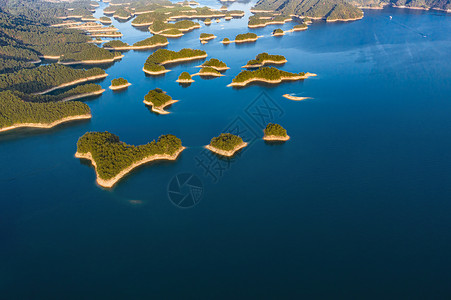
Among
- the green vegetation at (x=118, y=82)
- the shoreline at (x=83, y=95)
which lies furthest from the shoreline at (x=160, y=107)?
the shoreline at (x=83, y=95)

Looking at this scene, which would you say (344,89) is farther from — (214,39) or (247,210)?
(214,39)

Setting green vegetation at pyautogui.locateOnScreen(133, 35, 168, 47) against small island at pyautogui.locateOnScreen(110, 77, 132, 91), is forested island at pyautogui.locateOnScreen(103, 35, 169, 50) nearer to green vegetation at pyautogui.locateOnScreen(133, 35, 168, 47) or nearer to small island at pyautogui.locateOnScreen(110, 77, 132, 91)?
green vegetation at pyautogui.locateOnScreen(133, 35, 168, 47)

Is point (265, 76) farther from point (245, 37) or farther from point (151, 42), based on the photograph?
point (151, 42)

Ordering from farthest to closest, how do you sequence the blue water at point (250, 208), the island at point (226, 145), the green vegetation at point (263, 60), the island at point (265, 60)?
the island at point (265, 60) < the green vegetation at point (263, 60) < the island at point (226, 145) < the blue water at point (250, 208)

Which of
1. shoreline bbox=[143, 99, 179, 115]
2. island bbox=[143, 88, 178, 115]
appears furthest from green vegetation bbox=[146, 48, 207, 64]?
shoreline bbox=[143, 99, 179, 115]

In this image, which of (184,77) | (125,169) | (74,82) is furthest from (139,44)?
(125,169)

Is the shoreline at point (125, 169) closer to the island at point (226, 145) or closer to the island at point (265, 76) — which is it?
the island at point (226, 145)

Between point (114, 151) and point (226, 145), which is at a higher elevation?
point (226, 145)

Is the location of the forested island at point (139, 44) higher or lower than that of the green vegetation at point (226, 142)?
higher
